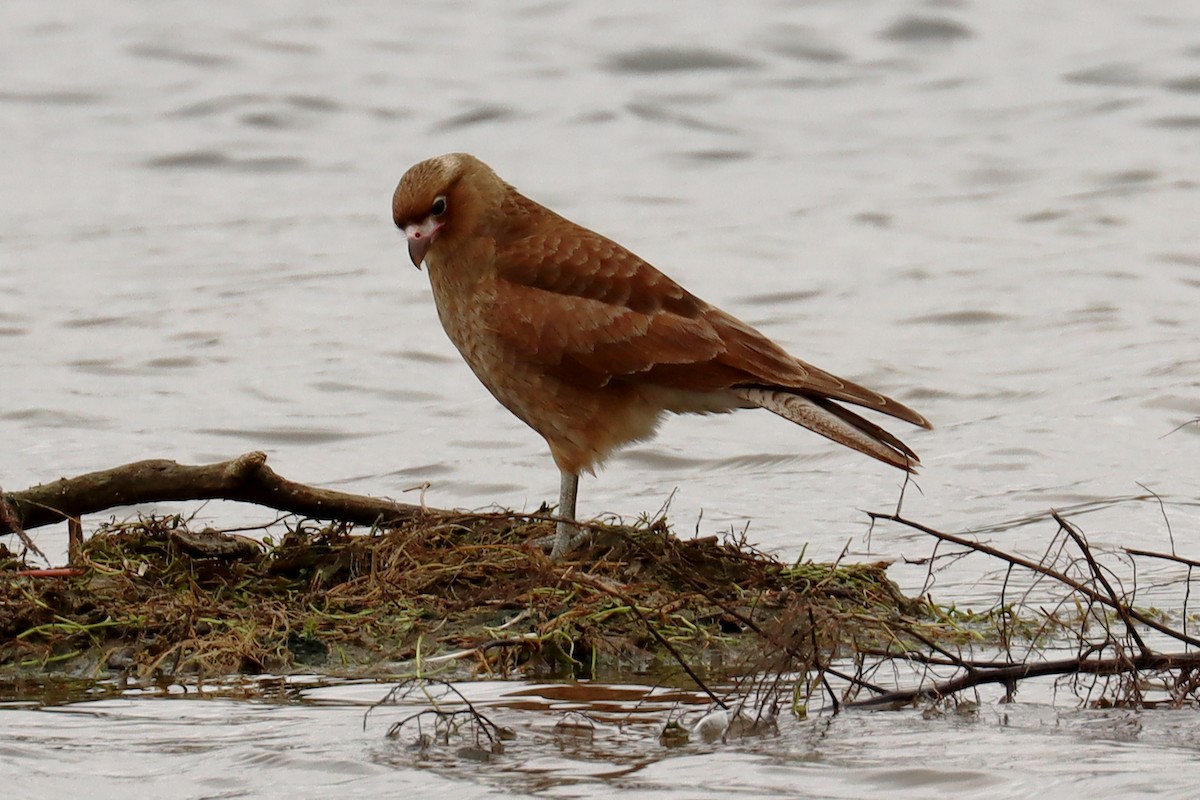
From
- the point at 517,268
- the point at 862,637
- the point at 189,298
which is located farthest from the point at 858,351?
the point at 862,637

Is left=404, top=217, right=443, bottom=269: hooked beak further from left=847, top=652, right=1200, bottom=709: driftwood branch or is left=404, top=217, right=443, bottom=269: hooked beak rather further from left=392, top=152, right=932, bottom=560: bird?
left=847, top=652, right=1200, bottom=709: driftwood branch

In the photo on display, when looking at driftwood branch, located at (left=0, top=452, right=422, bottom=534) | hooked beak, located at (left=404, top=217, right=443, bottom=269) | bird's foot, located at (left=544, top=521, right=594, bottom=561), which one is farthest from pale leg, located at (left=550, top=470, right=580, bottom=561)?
hooked beak, located at (left=404, top=217, right=443, bottom=269)

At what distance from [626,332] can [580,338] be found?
19cm

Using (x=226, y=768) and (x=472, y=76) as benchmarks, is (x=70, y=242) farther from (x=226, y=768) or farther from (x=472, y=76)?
(x=226, y=768)

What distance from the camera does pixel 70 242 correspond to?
18.3 meters

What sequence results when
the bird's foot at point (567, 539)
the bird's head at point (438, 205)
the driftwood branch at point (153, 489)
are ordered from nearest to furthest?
the driftwood branch at point (153, 489) → the bird's foot at point (567, 539) → the bird's head at point (438, 205)

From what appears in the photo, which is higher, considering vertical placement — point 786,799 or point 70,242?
point 70,242

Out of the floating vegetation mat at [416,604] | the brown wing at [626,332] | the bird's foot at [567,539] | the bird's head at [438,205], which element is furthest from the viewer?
the bird's head at [438,205]

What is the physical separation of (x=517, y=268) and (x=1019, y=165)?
1394 cm

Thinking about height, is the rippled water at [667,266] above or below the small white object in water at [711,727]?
above

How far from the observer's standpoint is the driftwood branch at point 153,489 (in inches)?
283

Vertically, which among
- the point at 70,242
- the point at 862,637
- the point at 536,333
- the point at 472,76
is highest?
the point at 472,76

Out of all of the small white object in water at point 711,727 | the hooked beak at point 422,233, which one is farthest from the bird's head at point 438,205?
the small white object in water at point 711,727

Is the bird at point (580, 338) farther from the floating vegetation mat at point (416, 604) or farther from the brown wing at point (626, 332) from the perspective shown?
the floating vegetation mat at point (416, 604)
